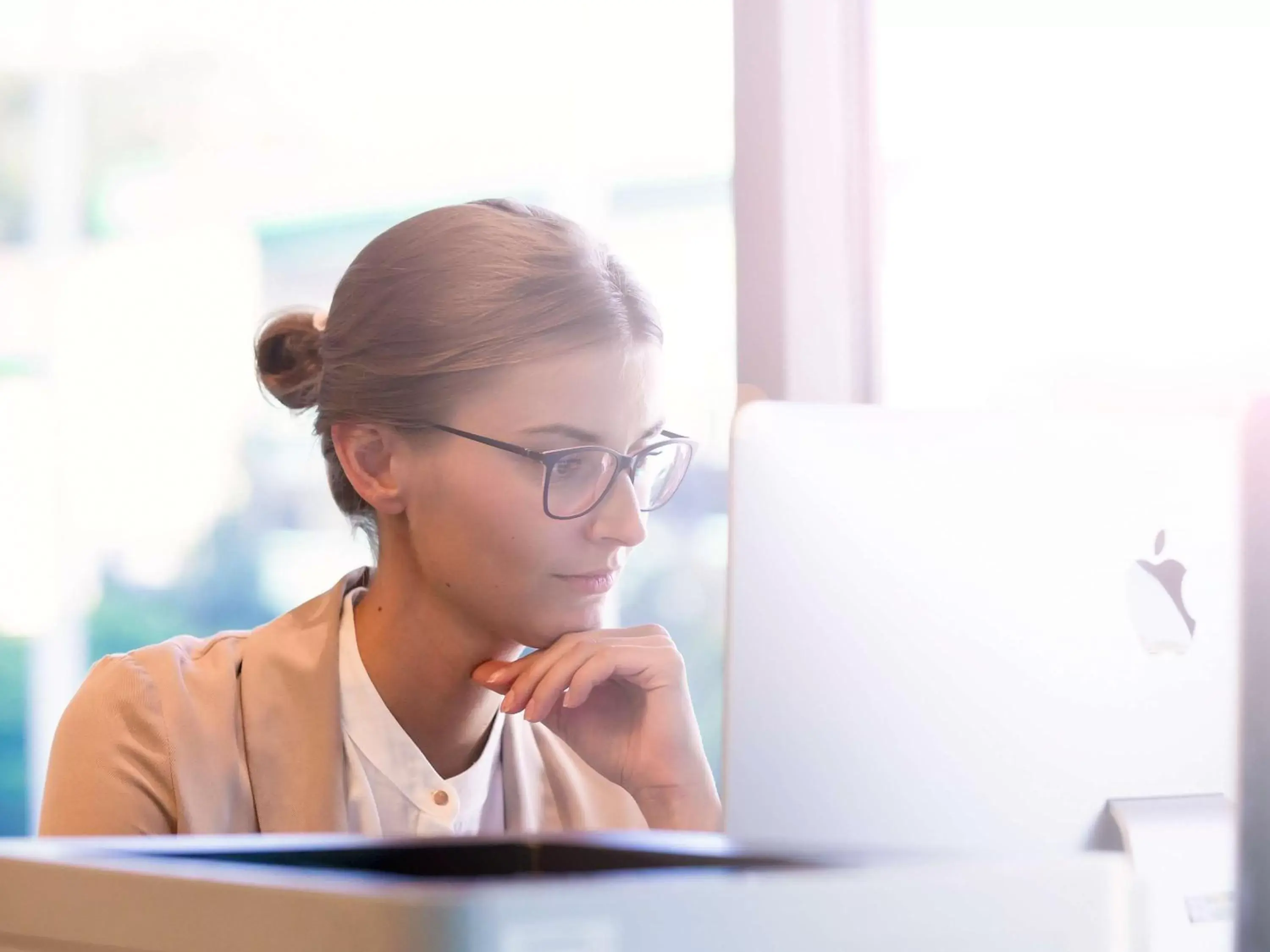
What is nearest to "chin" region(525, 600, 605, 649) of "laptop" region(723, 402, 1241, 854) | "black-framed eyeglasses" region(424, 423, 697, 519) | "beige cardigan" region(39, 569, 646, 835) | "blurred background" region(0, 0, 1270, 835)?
"black-framed eyeglasses" region(424, 423, 697, 519)

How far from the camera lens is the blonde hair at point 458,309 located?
151 cm

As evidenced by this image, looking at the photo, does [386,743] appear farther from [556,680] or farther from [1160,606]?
[1160,606]

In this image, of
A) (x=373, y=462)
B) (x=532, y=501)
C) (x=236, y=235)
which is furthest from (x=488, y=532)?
(x=236, y=235)

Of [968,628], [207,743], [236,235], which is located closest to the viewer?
[968,628]

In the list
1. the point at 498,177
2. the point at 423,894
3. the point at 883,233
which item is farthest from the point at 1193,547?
the point at 498,177

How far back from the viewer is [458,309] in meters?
1.51

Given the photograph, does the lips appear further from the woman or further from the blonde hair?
the blonde hair

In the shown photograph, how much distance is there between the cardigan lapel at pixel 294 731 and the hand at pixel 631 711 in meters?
0.18

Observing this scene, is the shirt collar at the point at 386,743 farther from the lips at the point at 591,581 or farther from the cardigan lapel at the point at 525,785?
the lips at the point at 591,581

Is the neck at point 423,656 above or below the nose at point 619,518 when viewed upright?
below

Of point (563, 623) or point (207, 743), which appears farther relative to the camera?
point (563, 623)

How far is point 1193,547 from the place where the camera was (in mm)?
841

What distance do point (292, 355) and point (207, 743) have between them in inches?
21.0

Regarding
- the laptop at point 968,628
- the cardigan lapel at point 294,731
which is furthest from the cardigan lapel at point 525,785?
the laptop at point 968,628
